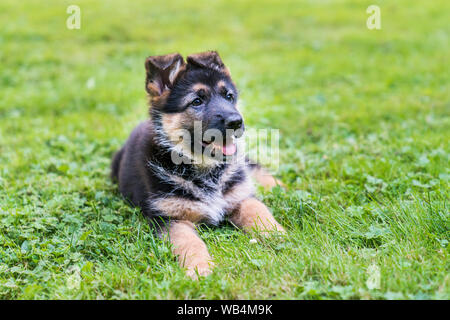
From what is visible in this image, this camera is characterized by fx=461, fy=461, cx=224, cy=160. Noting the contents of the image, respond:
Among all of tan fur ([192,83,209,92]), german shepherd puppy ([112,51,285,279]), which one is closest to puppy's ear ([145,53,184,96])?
german shepherd puppy ([112,51,285,279])

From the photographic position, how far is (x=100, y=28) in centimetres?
1254

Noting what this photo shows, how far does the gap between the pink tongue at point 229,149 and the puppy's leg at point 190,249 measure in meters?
0.78

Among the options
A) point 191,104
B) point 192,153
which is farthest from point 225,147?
point 191,104

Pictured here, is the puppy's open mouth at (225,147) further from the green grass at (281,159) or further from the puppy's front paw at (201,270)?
the puppy's front paw at (201,270)

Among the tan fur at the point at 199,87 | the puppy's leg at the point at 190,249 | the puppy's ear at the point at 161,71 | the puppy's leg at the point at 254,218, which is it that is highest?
the puppy's ear at the point at 161,71

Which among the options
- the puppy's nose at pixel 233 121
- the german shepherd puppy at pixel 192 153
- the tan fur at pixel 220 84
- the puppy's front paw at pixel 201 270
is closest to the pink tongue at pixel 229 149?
the german shepherd puppy at pixel 192 153

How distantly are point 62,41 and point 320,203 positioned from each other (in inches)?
392

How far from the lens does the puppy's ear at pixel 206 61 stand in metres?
4.29

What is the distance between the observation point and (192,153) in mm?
4227

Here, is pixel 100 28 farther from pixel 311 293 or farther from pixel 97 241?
pixel 311 293

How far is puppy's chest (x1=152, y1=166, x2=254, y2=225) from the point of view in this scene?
3.97 metres

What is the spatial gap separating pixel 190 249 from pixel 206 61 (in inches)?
72.1

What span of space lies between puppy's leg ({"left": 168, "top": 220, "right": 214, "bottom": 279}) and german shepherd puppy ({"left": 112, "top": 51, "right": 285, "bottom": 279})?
93 millimetres
